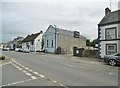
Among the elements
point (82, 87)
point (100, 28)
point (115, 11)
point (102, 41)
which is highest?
point (115, 11)

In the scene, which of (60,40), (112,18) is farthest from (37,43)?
(112,18)

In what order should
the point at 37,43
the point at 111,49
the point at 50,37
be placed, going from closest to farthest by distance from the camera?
the point at 111,49
the point at 50,37
the point at 37,43

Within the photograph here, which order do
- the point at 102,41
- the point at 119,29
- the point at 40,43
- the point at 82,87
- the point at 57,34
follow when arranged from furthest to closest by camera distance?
the point at 40,43 < the point at 57,34 < the point at 102,41 < the point at 119,29 < the point at 82,87

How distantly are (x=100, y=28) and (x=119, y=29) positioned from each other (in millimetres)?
3829

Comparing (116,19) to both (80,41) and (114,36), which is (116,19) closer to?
(114,36)

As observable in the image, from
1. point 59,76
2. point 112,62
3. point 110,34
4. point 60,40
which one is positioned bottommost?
point 59,76

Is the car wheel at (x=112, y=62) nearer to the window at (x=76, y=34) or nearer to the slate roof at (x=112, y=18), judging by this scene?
the slate roof at (x=112, y=18)

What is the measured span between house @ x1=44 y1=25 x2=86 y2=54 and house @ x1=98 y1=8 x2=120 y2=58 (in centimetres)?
2327

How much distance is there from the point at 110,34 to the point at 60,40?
27.6 meters

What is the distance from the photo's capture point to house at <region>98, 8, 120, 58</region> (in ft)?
87.2

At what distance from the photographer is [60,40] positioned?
54.3m

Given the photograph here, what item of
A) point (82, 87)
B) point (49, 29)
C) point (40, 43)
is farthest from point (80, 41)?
point (82, 87)

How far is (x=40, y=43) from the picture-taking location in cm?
7650

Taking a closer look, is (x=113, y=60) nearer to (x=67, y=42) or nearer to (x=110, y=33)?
(x=110, y=33)
